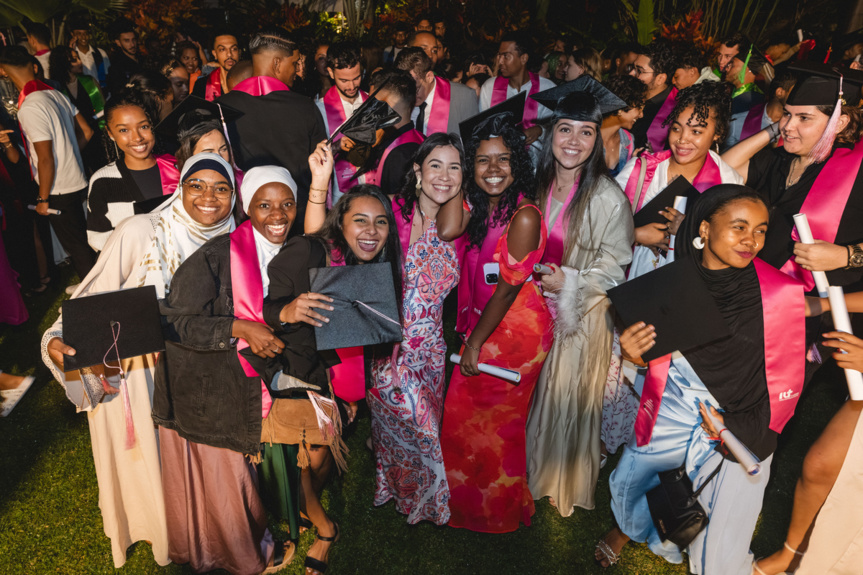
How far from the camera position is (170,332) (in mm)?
2514

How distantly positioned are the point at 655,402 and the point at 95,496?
334 cm

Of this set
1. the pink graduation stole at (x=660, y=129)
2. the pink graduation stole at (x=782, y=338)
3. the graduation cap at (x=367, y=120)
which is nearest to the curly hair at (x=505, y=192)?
the graduation cap at (x=367, y=120)

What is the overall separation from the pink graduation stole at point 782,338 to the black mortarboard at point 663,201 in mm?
843

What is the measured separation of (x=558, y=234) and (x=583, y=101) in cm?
73

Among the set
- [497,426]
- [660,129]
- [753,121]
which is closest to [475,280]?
[497,426]

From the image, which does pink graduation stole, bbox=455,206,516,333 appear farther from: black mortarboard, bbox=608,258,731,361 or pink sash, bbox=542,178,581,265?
black mortarboard, bbox=608,258,731,361

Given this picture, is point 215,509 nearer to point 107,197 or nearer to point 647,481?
point 107,197

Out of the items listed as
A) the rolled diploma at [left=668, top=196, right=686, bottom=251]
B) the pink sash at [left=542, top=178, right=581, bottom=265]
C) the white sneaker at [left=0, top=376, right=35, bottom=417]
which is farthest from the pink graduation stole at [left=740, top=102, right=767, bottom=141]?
the white sneaker at [left=0, top=376, right=35, bottom=417]

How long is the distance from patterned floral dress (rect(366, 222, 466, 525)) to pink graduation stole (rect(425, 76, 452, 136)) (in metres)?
2.83

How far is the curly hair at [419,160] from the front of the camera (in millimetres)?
3031

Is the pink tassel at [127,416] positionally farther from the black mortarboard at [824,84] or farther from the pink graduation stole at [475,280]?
the black mortarboard at [824,84]

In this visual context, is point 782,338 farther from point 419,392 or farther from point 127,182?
point 127,182

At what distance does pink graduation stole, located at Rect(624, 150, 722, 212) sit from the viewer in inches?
132

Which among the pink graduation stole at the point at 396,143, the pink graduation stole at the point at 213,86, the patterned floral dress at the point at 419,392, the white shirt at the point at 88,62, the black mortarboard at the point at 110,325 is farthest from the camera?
the white shirt at the point at 88,62
